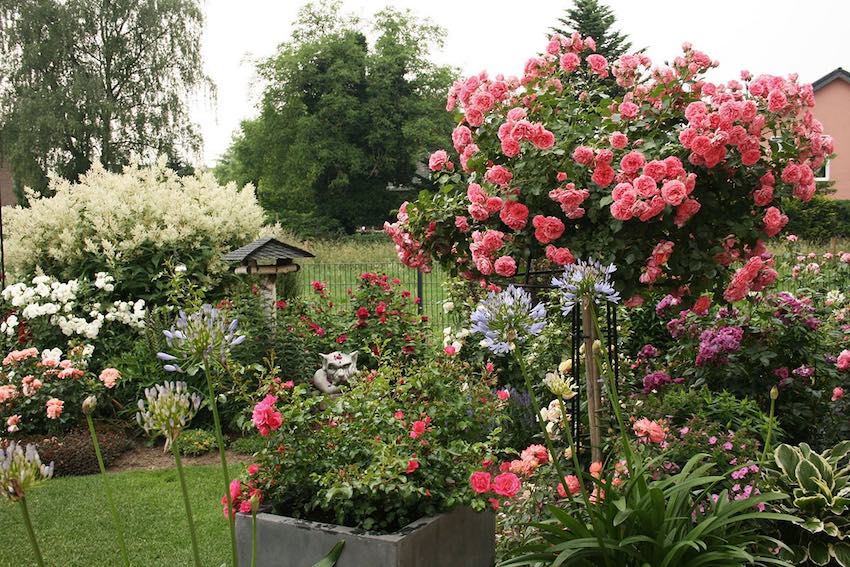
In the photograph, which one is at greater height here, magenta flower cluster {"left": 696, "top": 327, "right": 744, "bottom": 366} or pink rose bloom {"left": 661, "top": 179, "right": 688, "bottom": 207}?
pink rose bloom {"left": 661, "top": 179, "right": 688, "bottom": 207}

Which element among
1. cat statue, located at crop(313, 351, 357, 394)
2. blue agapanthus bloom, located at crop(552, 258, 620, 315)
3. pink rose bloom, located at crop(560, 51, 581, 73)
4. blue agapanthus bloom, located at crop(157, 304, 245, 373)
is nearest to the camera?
blue agapanthus bloom, located at crop(157, 304, 245, 373)

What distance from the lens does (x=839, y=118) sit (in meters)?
24.6

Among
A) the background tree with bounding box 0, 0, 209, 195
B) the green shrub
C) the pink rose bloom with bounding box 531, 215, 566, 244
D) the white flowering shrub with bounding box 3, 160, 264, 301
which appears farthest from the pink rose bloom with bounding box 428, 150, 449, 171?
the background tree with bounding box 0, 0, 209, 195

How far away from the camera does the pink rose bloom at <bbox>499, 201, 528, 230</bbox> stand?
10.6 ft

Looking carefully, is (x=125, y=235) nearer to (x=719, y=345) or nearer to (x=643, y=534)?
(x=719, y=345)

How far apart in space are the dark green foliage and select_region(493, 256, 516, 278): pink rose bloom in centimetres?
1658

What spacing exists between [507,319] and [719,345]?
2.77m

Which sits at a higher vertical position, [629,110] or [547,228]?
[629,110]

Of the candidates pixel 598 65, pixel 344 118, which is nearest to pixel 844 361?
pixel 598 65

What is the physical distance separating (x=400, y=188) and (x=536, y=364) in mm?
30504

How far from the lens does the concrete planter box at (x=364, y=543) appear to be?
268 cm

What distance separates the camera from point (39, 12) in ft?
76.5

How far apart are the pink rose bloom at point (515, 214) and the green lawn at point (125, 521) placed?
209cm

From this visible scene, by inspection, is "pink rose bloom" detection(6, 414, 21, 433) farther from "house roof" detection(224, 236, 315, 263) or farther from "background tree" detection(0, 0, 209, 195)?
"background tree" detection(0, 0, 209, 195)
